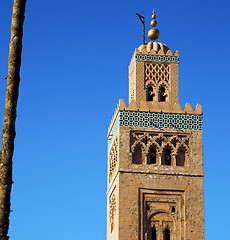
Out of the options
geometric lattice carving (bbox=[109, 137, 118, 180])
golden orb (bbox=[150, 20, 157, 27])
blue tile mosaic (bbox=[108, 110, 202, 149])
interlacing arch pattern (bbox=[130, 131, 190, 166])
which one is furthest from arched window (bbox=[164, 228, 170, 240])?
golden orb (bbox=[150, 20, 157, 27])

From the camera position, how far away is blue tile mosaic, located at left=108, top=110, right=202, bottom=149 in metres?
22.6

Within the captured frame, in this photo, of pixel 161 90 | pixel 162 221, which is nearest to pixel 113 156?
pixel 161 90

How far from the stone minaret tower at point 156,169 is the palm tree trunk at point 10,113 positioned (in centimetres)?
1196

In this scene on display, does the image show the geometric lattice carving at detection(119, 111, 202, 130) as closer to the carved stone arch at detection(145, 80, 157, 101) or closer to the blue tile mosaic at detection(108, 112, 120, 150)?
the blue tile mosaic at detection(108, 112, 120, 150)

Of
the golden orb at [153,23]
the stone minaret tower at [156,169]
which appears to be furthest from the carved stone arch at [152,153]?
the golden orb at [153,23]

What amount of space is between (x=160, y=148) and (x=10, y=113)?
1265cm

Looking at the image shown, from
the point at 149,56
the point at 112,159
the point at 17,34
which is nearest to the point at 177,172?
the point at 112,159

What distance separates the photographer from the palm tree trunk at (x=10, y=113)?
32.1 ft

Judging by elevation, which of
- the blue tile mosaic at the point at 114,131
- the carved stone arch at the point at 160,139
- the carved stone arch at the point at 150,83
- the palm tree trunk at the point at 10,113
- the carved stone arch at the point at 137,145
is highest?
the carved stone arch at the point at 150,83

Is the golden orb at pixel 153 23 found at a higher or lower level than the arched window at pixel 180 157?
higher

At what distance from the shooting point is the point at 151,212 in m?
22.0

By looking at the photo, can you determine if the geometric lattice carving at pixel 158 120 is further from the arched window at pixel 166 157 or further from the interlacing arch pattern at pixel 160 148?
the arched window at pixel 166 157

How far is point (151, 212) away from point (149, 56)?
526 centimetres

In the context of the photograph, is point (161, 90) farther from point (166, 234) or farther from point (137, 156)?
point (166, 234)
